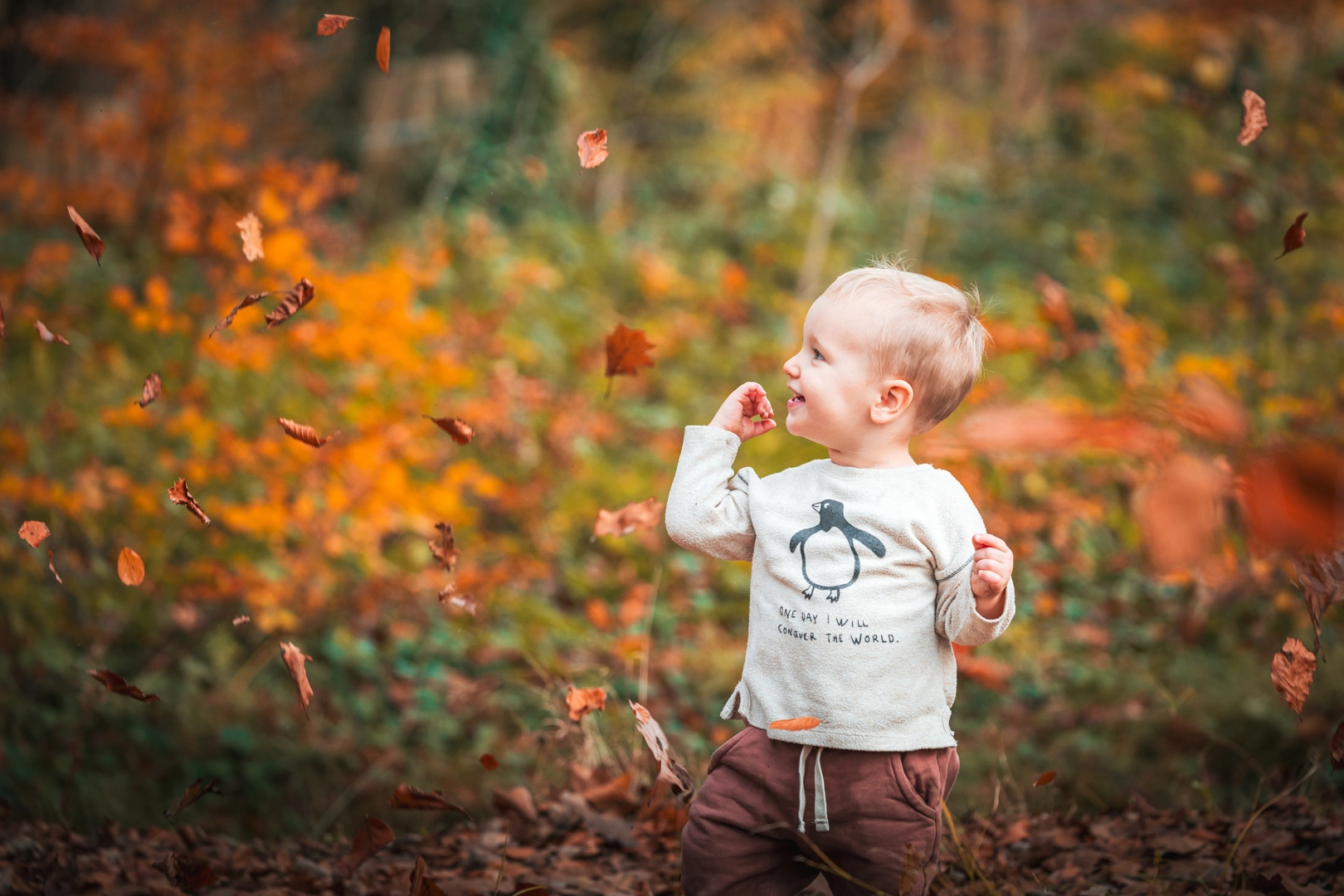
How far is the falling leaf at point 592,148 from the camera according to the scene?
2.05m

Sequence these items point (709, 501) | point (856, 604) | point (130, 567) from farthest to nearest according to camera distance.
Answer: point (130, 567), point (709, 501), point (856, 604)

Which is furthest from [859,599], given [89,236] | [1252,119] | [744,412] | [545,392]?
[545,392]

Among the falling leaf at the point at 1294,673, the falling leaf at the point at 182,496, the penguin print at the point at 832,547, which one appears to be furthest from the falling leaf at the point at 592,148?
the falling leaf at the point at 1294,673

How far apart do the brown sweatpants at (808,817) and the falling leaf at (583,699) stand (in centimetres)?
40

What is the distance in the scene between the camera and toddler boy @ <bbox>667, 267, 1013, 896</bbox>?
5.64ft

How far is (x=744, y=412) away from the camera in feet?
6.26

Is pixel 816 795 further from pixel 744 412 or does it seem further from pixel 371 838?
pixel 371 838

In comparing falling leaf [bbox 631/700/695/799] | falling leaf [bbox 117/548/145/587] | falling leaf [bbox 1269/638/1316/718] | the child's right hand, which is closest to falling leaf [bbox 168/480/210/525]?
falling leaf [bbox 117/548/145/587]

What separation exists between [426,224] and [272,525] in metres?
4.68

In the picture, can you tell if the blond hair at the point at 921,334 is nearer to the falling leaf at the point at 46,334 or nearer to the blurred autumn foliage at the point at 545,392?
the blurred autumn foliage at the point at 545,392

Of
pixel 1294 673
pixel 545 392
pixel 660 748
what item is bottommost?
pixel 545 392

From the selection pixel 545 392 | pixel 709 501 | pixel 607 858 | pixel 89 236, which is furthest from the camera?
A: pixel 545 392

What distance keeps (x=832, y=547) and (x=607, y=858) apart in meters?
1.26

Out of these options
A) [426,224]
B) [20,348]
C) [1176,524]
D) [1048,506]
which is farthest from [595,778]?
[426,224]
